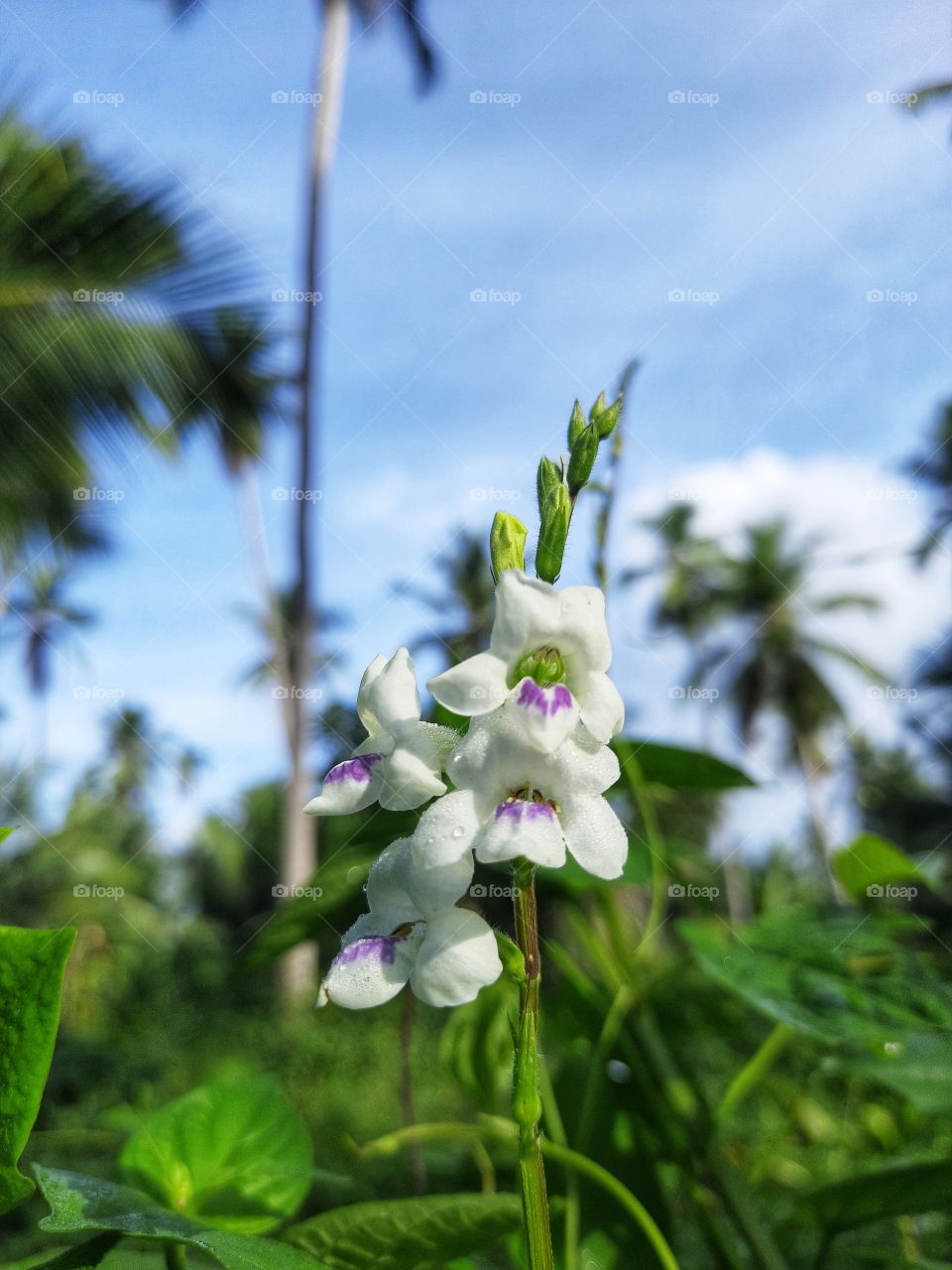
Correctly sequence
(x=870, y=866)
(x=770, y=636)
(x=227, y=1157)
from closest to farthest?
(x=227, y=1157) < (x=870, y=866) < (x=770, y=636)

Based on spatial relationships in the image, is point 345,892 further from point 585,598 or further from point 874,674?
point 874,674

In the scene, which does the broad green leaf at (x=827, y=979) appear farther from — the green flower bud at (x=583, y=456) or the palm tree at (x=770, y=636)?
the palm tree at (x=770, y=636)

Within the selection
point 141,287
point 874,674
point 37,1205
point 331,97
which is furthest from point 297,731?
point 874,674
